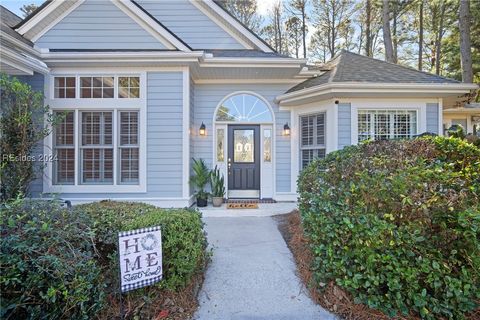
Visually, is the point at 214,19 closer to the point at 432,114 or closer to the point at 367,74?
the point at 367,74

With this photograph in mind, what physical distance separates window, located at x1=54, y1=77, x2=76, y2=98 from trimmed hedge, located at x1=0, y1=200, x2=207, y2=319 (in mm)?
4748

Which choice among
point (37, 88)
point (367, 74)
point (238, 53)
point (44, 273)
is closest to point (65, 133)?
point (37, 88)

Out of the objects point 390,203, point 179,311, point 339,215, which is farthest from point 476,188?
point 179,311

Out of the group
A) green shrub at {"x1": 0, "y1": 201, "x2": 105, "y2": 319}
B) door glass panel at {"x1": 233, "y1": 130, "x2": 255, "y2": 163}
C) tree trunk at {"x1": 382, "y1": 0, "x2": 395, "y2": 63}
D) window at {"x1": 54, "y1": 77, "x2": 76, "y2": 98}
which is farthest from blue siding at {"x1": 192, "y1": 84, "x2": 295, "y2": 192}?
tree trunk at {"x1": 382, "y1": 0, "x2": 395, "y2": 63}

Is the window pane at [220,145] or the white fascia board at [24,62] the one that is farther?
the window pane at [220,145]

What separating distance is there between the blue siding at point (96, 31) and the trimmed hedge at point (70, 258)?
206 inches

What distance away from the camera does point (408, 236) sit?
213 centimetres

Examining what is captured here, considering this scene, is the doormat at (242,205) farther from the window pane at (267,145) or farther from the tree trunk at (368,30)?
the tree trunk at (368,30)

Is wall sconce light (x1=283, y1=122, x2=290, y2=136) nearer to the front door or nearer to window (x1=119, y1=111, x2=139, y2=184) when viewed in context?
the front door

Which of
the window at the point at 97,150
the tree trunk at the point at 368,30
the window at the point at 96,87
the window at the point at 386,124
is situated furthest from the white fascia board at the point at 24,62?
the tree trunk at the point at 368,30

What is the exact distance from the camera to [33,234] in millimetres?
1925

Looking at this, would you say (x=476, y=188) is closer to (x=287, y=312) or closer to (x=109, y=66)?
(x=287, y=312)

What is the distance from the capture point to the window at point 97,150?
625cm

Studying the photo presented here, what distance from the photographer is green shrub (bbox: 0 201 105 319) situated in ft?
5.74
